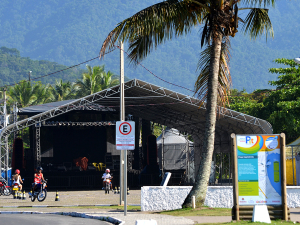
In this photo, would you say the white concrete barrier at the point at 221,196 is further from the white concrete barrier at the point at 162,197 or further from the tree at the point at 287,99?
the tree at the point at 287,99

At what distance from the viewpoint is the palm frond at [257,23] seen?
→ 17.2 metres

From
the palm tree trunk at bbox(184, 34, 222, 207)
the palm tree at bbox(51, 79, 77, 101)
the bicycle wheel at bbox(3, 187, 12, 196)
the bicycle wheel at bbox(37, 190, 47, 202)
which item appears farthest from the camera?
the palm tree at bbox(51, 79, 77, 101)

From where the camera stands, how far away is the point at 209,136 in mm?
16203

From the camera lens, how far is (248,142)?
1262cm

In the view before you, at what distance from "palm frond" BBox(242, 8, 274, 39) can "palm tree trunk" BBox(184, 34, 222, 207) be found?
6.00ft

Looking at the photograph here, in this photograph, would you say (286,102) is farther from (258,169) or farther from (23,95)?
(23,95)

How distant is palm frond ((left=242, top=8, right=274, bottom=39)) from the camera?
17.2 metres

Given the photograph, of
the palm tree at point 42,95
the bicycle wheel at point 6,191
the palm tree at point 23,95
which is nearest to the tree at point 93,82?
the palm tree at point 42,95

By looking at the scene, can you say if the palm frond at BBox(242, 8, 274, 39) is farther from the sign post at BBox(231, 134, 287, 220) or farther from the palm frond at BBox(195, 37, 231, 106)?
the sign post at BBox(231, 134, 287, 220)

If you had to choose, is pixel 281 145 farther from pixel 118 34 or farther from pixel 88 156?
pixel 88 156

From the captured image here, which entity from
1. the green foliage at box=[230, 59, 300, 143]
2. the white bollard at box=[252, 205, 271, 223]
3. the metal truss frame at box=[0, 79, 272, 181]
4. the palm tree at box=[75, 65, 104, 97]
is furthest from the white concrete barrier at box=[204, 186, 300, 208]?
the palm tree at box=[75, 65, 104, 97]

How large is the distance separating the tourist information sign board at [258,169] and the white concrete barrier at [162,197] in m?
5.33

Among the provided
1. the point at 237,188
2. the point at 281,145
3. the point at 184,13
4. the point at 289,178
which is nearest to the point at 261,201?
the point at 237,188

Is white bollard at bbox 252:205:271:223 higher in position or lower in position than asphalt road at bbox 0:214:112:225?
higher
